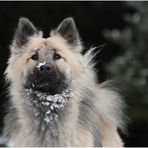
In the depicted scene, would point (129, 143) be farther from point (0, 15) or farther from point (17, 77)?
point (17, 77)

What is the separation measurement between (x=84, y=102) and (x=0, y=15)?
1068 centimetres

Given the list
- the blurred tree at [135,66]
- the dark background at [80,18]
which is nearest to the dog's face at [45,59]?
the blurred tree at [135,66]

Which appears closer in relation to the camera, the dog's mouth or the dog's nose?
the dog's nose

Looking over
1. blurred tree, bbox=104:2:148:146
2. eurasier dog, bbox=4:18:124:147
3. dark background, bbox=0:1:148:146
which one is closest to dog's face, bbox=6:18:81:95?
eurasier dog, bbox=4:18:124:147

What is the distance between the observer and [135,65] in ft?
54.2

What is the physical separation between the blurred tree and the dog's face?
612 centimetres

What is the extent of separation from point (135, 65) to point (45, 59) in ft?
24.7

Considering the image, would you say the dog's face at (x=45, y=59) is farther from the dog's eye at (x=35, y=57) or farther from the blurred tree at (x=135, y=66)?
the blurred tree at (x=135, y=66)

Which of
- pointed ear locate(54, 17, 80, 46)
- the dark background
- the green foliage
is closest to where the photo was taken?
pointed ear locate(54, 17, 80, 46)

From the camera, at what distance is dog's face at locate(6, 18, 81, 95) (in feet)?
30.4

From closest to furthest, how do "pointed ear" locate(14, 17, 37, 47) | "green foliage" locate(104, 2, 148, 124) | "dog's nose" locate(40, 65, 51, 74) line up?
"dog's nose" locate(40, 65, 51, 74) → "pointed ear" locate(14, 17, 37, 47) → "green foliage" locate(104, 2, 148, 124)

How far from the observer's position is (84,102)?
977cm

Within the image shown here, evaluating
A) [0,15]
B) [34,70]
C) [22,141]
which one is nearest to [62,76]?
[34,70]

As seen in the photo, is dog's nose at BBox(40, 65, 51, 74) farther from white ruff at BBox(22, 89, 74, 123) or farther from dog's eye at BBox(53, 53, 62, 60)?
white ruff at BBox(22, 89, 74, 123)
